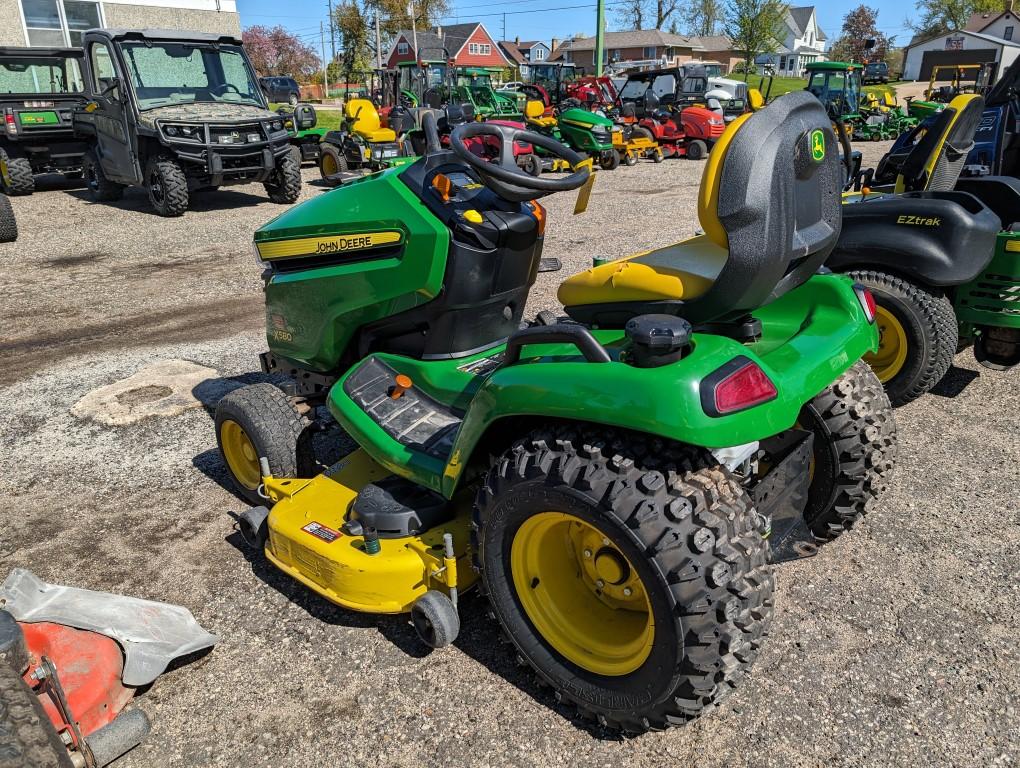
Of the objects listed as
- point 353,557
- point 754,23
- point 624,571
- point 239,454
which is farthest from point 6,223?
point 754,23

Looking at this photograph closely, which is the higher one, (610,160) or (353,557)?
(610,160)

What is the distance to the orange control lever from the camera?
3115mm

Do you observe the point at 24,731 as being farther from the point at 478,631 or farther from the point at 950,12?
the point at 950,12

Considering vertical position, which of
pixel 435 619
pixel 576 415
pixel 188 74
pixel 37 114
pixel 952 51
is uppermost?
pixel 952 51

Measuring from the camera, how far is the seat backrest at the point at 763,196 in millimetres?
2057

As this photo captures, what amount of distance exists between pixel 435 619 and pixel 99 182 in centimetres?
1177

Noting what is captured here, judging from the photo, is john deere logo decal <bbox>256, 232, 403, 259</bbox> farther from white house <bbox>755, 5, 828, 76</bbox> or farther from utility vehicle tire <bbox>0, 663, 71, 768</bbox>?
white house <bbox>755, 5, 828, 76</bbox>

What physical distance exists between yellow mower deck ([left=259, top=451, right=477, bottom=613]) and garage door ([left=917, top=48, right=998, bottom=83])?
48.2 meters

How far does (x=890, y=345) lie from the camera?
455 cm

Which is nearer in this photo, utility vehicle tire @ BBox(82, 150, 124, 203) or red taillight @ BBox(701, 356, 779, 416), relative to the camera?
red taillight @ BBox(701, 356, 779, 416)

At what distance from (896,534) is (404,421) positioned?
215 cm

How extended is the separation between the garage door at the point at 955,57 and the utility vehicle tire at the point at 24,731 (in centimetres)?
4938

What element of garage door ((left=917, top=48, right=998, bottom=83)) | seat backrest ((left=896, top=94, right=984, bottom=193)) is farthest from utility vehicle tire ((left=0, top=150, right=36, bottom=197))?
garage door ((left=917, top=48, right=998, bottom=83))

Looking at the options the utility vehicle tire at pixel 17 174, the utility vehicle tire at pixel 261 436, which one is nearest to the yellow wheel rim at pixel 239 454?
the utility vehicle tire at pixel 261 436
